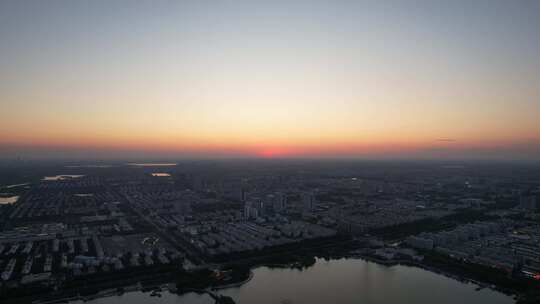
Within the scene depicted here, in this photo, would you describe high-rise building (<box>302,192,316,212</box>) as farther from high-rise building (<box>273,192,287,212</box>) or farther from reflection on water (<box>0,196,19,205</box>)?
reflection on water (<box>0,196,19,205</box>)

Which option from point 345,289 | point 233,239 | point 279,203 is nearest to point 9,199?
point 279,203

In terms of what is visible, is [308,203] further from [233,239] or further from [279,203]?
[233,239]

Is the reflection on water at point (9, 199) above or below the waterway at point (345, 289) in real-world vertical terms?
above

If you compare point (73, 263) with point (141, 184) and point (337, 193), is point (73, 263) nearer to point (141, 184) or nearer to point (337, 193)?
point (337, 193)

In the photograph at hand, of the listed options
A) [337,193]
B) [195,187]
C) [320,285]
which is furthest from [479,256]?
[195,187]

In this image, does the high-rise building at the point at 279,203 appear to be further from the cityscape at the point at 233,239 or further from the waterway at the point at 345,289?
the waterway at the point at 345,289

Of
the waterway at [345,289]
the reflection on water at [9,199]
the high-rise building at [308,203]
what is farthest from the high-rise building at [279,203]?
the reflection on water at [9,199]

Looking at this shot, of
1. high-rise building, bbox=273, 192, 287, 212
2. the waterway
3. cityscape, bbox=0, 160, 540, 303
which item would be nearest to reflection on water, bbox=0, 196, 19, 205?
cityscape, bbox=0, 160, 540, 303

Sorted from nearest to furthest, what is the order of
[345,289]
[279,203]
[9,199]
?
[345,289] < [279,203] < [9,199]
